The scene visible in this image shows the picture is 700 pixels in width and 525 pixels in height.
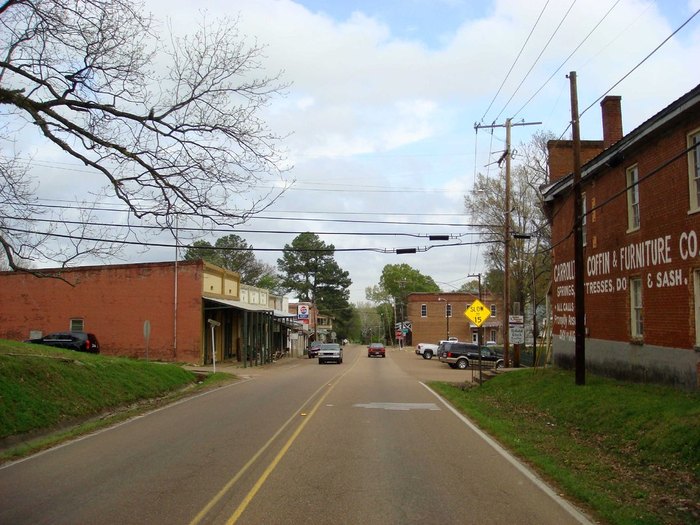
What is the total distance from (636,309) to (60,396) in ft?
49.3

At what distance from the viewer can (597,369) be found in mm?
19938

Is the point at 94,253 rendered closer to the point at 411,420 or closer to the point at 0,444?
the point at 0,444

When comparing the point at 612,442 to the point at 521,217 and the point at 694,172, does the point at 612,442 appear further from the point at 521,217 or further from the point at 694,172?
the point at 521,217

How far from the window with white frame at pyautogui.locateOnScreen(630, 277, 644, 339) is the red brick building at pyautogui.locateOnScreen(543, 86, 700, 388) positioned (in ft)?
0.09

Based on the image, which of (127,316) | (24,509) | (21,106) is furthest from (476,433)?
(127,316)

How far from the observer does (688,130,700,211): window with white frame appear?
1399 centimetres

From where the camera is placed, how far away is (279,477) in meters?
8.21

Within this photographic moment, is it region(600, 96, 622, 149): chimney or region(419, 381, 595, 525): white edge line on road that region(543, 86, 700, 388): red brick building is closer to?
region(600, 96, 622, 149): chimney

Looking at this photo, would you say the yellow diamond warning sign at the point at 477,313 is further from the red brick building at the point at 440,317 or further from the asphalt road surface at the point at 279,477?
the red brick building at the point at 440,317

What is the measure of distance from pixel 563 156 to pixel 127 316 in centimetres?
2768

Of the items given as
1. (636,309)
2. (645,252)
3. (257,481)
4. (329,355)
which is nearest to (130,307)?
(329,355)

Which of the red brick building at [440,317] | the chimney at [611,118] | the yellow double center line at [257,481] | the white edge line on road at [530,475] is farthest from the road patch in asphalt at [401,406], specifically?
the red brick building at [440,317]

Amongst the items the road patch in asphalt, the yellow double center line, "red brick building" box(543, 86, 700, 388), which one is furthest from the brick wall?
the yellow double center line

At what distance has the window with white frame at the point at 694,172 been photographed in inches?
551
